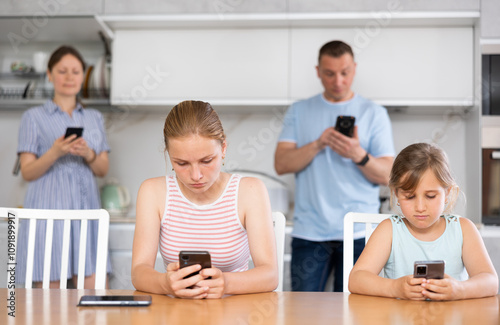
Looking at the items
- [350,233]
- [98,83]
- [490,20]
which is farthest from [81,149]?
[490,20]

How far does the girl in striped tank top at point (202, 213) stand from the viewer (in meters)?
1.35

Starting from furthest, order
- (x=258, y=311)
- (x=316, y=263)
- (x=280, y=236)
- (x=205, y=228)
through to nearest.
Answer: (x=316, y=263) < (x=280, y=236) < (x=205, y=228) < (x=258, y=311)

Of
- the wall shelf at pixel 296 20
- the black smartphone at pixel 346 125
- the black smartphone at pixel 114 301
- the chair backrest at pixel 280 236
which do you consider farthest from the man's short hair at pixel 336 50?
the black smartphone at pixel 114 301

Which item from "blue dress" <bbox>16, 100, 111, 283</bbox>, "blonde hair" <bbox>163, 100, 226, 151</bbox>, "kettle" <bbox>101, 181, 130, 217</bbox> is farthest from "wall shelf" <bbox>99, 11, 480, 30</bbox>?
"blonde hair" <bbox>163, 100, 226, 151</bbox>

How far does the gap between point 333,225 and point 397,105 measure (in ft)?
3.13

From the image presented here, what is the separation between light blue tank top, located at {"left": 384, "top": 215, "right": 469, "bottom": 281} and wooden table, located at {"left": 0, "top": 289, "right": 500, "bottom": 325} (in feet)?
0.70

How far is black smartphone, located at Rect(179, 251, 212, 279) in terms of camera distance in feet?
3.91

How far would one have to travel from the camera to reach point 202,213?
4.91ft

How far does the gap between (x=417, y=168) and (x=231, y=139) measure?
6.43 feet

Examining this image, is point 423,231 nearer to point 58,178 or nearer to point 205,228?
point 205,228

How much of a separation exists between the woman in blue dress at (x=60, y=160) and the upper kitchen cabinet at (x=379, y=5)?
1161 mm

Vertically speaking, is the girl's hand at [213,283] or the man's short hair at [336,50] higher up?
the man's short hair at [336,50]

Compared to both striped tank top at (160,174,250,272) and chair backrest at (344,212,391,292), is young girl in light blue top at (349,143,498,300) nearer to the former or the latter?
chair backrest at (344,212,391,292)

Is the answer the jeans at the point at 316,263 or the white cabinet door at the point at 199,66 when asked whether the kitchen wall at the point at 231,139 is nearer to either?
the white cabinet door at the point at 199,66
